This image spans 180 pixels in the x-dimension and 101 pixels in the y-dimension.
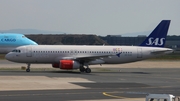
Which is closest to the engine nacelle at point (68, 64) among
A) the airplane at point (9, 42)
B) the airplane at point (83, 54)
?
the airplane at point (83, 54)

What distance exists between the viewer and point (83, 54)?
169 ft

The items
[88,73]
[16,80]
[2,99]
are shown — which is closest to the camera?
[2,99]

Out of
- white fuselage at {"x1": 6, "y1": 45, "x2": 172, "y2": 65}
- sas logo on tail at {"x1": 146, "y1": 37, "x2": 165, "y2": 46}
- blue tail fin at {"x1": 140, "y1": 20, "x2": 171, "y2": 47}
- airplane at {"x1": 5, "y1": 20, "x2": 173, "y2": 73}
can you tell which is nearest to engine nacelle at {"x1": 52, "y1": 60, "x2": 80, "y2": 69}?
airplane at {"x1": 5, "y1": 20, "x2": 173, "y2": 73}

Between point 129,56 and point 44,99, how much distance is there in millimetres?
28157

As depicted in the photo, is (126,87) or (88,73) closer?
(126,87)

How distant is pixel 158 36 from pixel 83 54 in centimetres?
944

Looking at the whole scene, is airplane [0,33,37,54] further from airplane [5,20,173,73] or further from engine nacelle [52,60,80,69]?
engine nacelle [52,60,80,69]

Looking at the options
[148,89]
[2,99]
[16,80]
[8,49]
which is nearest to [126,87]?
[148,89]

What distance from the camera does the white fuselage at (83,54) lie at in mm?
50094

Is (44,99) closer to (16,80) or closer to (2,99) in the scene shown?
(2,99)

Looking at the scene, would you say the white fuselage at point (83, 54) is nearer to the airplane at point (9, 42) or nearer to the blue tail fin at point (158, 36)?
the blue tail fin at point (158, 36)

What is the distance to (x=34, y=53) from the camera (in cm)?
5003

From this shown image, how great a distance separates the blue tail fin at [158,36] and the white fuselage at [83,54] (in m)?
0.99

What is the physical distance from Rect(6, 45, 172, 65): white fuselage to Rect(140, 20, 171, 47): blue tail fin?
99 centimetres
